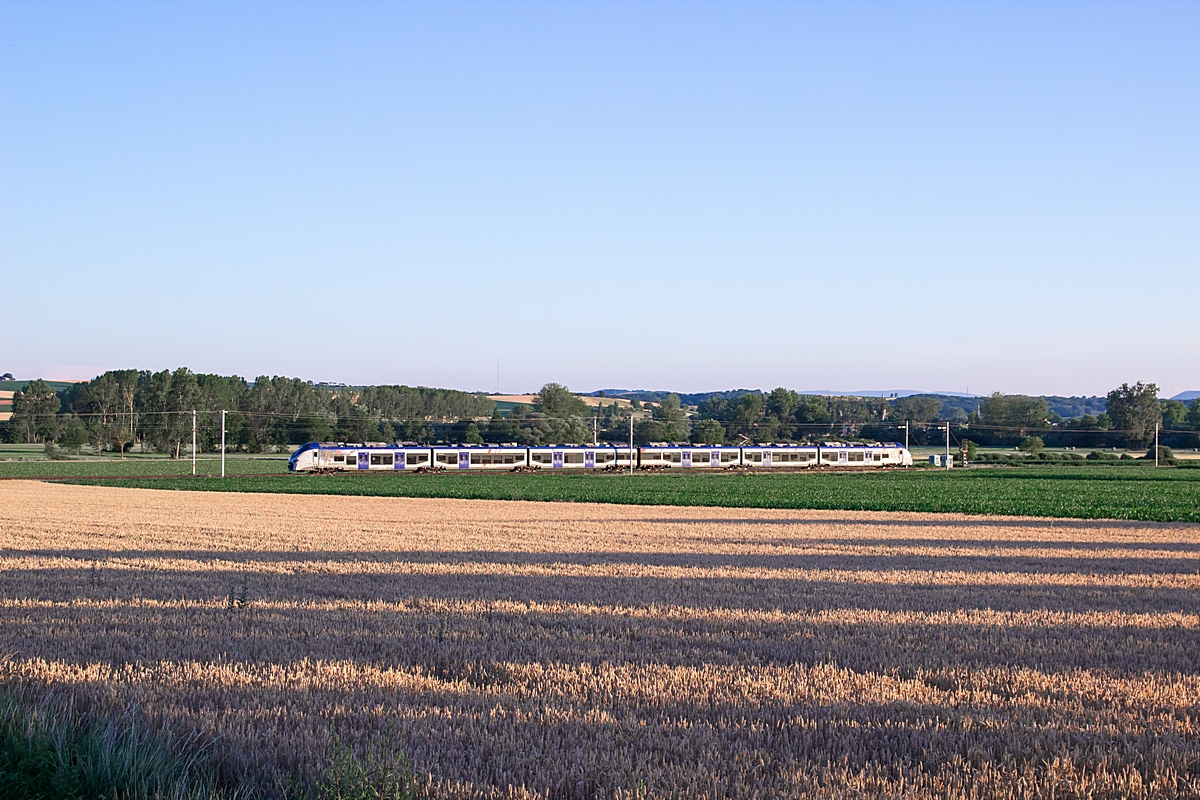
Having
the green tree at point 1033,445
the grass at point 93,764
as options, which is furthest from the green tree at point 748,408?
the grass at point 93,764

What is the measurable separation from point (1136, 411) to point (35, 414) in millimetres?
160713

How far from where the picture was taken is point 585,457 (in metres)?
94.2

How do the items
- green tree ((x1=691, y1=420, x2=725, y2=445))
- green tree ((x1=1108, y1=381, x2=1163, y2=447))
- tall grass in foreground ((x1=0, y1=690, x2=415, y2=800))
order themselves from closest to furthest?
tall grass in foreground ((x1=0, y1=690, x2=415, y2=800)), green tree ((x1=691, y1=420, x2=725, y2=445)), green tree ((x1=1108, y1=381, x2=1163, y2=447))

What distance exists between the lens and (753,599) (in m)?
14.9

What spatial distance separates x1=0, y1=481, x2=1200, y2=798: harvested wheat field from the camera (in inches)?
271

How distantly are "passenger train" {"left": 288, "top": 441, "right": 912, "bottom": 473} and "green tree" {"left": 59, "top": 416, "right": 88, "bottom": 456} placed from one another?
49817 millimetres

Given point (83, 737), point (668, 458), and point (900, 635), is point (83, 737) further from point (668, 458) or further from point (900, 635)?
point (668, 458)

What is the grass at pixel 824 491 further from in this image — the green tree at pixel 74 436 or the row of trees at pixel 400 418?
the green tree at pixel 74 436

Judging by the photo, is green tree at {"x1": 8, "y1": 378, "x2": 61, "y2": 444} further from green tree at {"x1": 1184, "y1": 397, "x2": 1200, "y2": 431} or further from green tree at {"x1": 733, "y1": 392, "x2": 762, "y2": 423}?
green tree at {"x1": 1184, "y1": 397, "x2": 1200, "y2": 431}

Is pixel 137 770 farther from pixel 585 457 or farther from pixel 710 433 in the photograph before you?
pixel 710 433

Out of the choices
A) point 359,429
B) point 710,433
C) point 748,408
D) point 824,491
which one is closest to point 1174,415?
point 748,408

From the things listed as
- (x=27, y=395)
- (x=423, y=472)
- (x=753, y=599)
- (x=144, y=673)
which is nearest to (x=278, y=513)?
(x=753, y=599)

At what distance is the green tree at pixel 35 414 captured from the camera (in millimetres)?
136000

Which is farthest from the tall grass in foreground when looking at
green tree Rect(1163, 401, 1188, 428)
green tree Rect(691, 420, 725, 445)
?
green tree Rect(1163, 401, 1188, 428)
